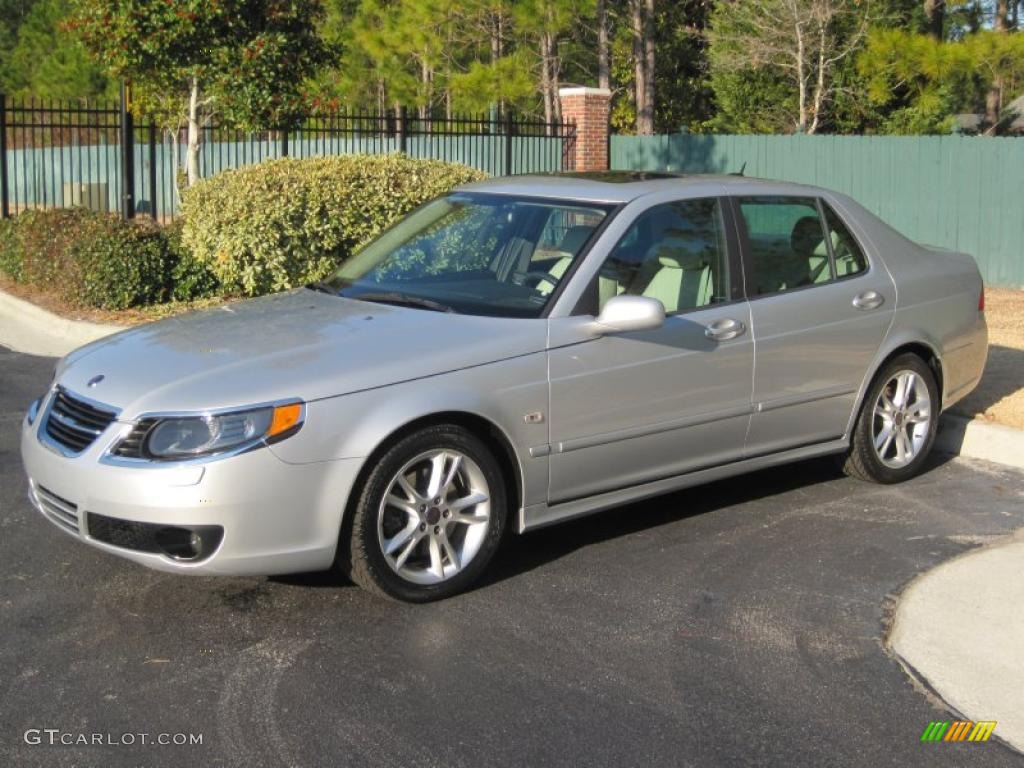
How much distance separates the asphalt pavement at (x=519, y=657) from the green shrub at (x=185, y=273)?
23.2ft

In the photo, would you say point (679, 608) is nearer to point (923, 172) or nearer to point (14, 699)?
point (14, 699)

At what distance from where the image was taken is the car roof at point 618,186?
20.4 feet

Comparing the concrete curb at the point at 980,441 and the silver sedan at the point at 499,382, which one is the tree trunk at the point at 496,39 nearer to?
the concrete curb at the point at 980,441

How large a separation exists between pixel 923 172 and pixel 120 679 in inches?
630

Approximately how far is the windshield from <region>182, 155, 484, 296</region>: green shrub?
540 centimetres

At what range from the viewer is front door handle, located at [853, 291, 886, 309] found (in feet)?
22.3

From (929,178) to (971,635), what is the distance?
14314 mm

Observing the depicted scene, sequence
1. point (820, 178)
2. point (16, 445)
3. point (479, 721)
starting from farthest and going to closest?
point (820, 178)
point (16, 445)
point (479, 721)

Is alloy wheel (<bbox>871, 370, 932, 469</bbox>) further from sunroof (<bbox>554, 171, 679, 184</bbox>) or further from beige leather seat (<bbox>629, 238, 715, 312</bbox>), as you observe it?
sunroof (<bbox>554, 171, 679, 184</bbox>)

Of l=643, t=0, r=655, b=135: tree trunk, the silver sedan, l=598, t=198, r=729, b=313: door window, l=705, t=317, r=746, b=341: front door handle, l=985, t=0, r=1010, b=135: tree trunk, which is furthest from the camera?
l=643, t=0, r=655, b=135: tree trunk

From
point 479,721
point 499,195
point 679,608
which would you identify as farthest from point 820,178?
point 479,721

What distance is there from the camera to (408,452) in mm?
5094

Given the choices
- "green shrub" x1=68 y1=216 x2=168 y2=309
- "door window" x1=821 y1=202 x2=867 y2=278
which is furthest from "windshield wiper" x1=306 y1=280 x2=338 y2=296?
"green shrub" x1=68 y1=216 x2=168 y2=309

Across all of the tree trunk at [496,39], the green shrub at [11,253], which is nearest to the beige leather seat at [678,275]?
the green shrub at [11,253]
